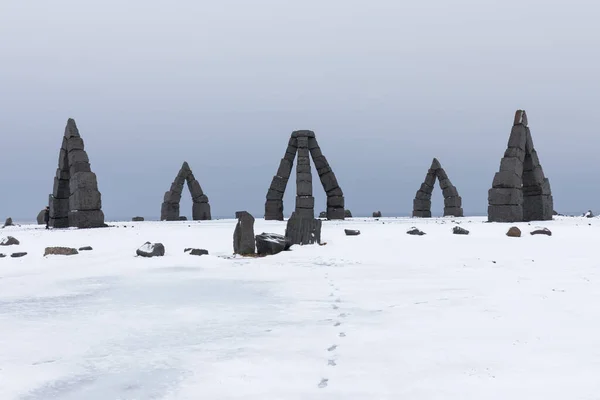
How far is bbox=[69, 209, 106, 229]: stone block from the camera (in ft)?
55.8

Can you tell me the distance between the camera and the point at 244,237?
8.84 meters

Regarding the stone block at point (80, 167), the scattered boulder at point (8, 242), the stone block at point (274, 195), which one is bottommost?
the scattered boulder at point (8, 242)

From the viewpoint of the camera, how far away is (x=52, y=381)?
2.75 metres

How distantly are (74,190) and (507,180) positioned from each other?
14.4 m

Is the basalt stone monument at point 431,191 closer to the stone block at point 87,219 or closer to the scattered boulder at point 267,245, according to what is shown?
the stone block at point 87,219

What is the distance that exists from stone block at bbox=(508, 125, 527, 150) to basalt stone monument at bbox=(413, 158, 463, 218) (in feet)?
36.5

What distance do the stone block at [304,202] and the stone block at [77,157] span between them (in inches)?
342

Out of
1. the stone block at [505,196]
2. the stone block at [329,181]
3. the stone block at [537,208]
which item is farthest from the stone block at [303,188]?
the stone block at [537,208]

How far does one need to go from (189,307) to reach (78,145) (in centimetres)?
1548

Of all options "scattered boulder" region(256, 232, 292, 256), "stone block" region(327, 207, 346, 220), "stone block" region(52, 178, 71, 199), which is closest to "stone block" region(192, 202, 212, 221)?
"stone block" region(327, 207, 346, 220)

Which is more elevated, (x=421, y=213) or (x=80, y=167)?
(x=80, y=167)

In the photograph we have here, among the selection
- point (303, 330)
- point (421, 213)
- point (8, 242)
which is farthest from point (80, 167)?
point (421, 213)

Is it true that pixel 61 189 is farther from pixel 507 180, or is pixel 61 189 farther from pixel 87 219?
pixel 507 180

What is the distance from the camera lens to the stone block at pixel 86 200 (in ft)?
56.0
